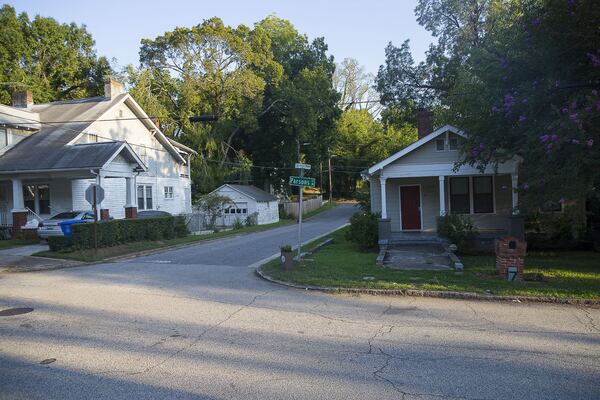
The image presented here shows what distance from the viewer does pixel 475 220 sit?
20.6m

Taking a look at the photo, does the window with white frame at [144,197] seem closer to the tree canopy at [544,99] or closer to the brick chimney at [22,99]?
the brick chimney at [22,99]

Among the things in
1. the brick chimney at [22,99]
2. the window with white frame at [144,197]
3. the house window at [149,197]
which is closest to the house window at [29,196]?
the window with white frame at [144,197]

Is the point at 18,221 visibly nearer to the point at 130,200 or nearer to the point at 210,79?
the point at 130,200

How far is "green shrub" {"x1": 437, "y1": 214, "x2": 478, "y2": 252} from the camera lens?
720 inches

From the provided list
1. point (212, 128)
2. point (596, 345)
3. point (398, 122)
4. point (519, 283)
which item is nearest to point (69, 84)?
point (212, 128)

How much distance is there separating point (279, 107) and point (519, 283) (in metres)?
43.3

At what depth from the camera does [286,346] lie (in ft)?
21.8

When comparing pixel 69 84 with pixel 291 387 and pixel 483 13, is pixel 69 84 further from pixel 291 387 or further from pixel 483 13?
pixel 291 387

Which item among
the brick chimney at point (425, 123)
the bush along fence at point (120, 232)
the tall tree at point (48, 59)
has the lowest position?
the bush along fence at point (120, 232)

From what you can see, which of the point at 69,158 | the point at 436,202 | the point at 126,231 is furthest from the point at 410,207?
the point at 69,158

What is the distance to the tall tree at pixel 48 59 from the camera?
45.7 meters

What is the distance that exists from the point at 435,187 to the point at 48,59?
4462 centimetres

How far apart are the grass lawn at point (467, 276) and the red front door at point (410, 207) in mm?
4839

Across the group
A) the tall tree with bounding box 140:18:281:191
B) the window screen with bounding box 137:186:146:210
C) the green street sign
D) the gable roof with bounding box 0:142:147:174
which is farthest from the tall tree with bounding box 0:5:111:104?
the green street sign
